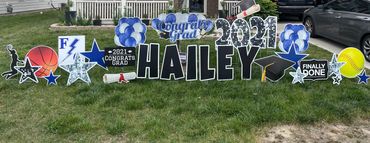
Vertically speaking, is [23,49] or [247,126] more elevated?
[23,49]

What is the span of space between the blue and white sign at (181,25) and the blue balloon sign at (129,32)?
10.4 inches

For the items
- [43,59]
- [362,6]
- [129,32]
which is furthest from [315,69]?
[43,59]

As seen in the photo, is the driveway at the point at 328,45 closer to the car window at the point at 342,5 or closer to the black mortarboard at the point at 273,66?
the car window at the point at 342,5

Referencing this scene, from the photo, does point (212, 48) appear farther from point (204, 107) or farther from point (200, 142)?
point (200, 142)

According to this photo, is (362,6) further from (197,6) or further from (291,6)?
(197,6)

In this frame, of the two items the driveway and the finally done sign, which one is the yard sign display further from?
the driveway

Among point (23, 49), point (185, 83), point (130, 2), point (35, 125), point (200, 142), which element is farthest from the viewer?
point (130, 2)

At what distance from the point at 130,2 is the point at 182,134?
937cm

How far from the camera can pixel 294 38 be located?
6691mm

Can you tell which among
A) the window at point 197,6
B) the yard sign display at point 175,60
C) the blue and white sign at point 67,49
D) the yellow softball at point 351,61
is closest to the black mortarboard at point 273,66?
the yard sign display at point 175,60

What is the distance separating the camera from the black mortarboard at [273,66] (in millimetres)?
6492

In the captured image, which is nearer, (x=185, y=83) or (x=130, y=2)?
(x=185, y=83)

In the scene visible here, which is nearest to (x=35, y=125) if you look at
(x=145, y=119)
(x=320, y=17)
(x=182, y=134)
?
(x=145, y=119)

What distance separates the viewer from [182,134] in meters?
4.55
